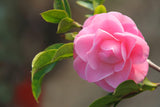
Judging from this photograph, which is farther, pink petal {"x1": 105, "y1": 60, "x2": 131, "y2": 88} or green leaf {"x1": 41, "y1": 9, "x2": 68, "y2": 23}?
green leaf {"x1": 41, "y1": 9, "x2": 68, "y2": 23}

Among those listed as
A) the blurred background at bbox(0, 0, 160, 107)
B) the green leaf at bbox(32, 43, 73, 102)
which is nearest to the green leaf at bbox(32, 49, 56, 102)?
the green leaf at bbox(32, 43, 73, 102)

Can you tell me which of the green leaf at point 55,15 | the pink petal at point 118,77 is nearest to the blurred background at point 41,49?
the green leaf at point 55,15

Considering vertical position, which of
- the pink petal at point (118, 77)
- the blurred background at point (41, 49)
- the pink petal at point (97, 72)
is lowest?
the blurred background at point (41, 49)

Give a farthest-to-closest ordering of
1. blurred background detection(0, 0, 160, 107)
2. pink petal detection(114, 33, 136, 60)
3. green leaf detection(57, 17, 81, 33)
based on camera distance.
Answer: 1. blurred background detection(0, 0, 160, 107)
2. green leaf detection(57, 17, 81, 33)
3. pink petal detection(114, 33, 136, 60)

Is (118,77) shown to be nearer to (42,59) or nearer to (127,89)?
(127,89)

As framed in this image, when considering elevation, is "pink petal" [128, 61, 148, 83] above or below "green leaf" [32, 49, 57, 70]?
below

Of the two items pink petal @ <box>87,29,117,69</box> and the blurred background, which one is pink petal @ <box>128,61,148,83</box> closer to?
pink petal @ <box>87,29,117,69</box>

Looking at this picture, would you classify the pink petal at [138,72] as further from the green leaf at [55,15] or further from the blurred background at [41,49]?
the blurred background at [41,49]

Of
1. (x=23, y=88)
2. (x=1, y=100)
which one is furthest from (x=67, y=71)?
(x=1, y=100)

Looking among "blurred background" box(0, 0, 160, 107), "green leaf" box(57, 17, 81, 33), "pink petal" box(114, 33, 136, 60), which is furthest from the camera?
"blurred background" box(0, 0, 160, 107)
